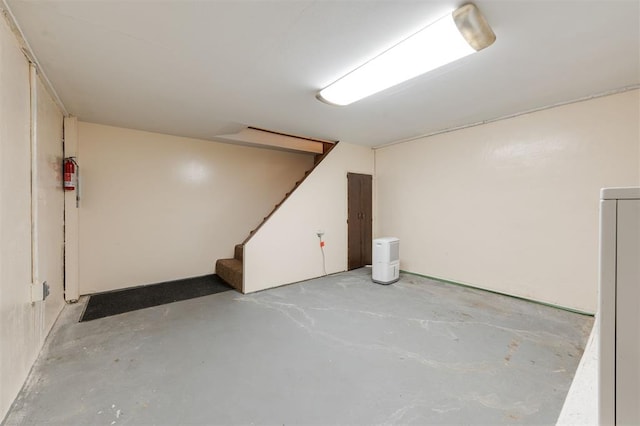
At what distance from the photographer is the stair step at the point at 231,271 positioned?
3.56m

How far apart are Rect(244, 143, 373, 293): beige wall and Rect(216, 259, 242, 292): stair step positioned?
0.68 feet

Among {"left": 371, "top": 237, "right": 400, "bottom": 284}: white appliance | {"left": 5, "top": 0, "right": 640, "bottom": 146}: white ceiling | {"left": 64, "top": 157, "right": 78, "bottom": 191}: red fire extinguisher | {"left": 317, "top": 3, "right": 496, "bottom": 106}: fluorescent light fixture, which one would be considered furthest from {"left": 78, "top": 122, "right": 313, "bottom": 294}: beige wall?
{"left": 317, "top": 3, "right": 496, "bottom": 106}: fluorescent light fixture

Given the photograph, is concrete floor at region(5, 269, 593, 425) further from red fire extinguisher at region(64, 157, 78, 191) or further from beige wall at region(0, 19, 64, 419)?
red fire extinguisher at region(64, 157, 78, 191)

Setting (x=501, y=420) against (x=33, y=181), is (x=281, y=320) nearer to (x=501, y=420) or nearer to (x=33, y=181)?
(x=501, y=420)

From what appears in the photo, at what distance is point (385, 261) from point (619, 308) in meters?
3.22

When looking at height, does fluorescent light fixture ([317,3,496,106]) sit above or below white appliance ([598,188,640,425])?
above

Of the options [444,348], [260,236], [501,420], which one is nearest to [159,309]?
[260,236]

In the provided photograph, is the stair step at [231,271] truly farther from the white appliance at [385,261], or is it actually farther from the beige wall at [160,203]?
the white appliance at [385,261]

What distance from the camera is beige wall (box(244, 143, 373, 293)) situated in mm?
3576

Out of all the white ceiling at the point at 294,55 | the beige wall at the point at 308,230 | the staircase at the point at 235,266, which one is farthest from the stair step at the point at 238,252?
the white ceiling at the point at 294,55

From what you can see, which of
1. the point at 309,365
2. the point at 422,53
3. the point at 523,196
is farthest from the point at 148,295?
the point at 523,196

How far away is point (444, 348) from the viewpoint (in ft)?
6.84

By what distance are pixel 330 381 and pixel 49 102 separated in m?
3.49

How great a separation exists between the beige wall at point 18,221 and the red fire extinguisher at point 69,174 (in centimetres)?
76
